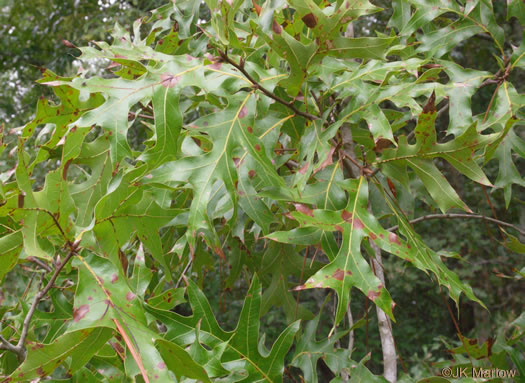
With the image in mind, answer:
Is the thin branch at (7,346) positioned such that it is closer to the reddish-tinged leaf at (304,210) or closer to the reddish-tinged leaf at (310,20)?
the reddish-tinged leaf at (304,210)

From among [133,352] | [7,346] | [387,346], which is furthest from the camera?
[387,346]

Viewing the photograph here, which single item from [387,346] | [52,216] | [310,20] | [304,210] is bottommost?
[387,346]

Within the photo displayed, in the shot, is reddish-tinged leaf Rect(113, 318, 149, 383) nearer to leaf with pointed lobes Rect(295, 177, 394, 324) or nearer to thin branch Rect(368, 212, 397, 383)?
leaf with pointed lobes Rect(295, 177, 394, 324)

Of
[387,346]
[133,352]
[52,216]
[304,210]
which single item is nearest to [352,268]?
[304,210]

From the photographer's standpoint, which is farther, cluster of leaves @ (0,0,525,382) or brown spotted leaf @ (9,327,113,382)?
cluster of leaves @ (0,0,525,382)

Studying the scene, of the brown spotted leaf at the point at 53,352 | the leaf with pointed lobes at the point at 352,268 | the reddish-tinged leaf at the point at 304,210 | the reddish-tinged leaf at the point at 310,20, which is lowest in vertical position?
the leaf with pointed lobes at the point at 352,268

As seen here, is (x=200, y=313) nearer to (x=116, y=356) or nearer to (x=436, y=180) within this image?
(x=116, y=356)

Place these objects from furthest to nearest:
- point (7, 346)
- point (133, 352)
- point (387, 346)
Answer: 1. point (387, 346)
2. point (7, 346)
3. point (133, 352)

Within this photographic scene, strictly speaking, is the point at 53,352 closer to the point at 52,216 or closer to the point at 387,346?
the point at 52,216

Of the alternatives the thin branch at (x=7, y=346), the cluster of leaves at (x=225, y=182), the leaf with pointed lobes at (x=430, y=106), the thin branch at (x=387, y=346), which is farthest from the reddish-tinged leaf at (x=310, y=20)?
the thin branch at (x=7, y=346)

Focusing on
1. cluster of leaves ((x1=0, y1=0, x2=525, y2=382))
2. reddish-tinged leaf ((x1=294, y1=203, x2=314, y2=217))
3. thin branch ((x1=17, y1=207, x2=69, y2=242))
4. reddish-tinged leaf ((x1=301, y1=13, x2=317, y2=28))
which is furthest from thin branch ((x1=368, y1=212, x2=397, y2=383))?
thin branch ((x1=17, y1=207, x2=69, y2=242))

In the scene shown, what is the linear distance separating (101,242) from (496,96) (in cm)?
88

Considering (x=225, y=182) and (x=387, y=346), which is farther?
(x=387, y=346)

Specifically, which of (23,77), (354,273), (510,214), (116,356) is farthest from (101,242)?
(23,77)
